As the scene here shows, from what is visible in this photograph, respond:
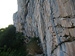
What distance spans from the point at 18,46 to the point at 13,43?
43.6 inches

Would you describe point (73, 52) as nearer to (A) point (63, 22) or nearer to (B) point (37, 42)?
(A) point (63, 22)

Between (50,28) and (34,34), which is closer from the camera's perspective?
(50,28)

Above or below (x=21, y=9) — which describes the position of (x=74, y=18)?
below

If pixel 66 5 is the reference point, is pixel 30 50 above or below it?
below

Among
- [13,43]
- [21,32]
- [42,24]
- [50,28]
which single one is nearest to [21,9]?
[21,32]

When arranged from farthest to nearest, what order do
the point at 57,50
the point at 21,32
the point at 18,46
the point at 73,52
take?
the point at 21,32 → the point at 18,46 → the point at 57,50 → the point at 73,52

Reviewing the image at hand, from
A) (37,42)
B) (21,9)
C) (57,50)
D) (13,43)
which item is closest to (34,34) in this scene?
(37,42)

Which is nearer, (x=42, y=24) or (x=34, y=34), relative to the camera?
(x=42, y=24)

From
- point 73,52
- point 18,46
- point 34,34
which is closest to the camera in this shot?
point 73,52

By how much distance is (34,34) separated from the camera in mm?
30641

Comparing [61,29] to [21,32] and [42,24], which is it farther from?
[21,32]

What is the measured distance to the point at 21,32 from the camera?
37.6 meters

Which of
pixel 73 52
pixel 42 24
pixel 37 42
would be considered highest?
pixel 42 24

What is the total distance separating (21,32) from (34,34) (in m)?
7.36
